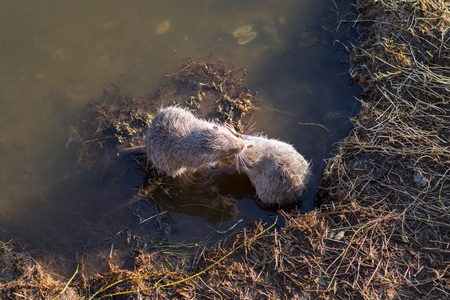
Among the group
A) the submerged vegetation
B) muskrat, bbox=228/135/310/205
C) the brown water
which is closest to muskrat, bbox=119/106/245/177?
muskrat, bbox=228/135/310/205

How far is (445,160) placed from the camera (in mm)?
4504

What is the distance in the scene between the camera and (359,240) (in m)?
4.22

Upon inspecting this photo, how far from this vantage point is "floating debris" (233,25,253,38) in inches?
243

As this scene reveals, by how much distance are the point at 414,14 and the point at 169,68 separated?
408 centimetres

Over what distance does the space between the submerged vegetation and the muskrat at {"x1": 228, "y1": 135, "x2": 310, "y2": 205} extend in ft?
1.02

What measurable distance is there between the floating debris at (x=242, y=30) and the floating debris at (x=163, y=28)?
120 centimetres

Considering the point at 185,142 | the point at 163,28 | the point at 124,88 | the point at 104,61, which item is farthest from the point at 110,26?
the point at 185,142

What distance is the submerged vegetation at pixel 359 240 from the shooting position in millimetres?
4016

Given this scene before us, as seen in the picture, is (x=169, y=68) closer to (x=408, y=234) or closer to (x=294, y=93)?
(x=294, y=93)

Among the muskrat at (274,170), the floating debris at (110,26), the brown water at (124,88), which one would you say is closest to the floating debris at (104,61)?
the brown water at (124,88)

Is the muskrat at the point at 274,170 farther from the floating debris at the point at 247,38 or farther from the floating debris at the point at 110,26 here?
the floating debris at the point at 110,26

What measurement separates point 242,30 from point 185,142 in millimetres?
2649

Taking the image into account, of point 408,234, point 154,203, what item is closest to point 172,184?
point 154,203

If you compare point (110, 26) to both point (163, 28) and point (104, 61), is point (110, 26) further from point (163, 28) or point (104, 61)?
point (163, 28)
